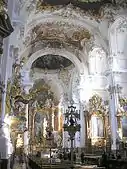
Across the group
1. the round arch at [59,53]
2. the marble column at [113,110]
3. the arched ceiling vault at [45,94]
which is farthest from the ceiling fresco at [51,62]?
the marble column at [113,110]

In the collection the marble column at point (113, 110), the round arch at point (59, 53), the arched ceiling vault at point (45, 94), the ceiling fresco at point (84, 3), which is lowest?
the marble column at point (113, 110)

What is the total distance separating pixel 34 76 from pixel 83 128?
9.30m

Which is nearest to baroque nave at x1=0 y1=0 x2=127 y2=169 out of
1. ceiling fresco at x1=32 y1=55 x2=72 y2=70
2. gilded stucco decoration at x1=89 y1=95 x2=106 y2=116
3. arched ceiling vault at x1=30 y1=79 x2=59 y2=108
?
gilded stucco decoration at x1=89 y1=95 x2=106 y2=116

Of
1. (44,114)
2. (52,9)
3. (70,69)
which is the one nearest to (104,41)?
(52,9)

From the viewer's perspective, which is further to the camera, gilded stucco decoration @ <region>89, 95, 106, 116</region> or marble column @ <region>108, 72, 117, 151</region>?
gilded stucco decoration @ <region>89, 95, 106, 116</region>

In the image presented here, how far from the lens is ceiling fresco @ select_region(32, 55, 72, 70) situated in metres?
26.2

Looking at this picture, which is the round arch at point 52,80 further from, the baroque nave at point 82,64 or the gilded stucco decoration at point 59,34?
the gilded stucco decoration at point 59,34

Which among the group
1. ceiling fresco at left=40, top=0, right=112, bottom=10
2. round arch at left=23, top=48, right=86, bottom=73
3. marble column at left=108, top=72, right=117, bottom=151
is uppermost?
ceiling fresco at left=40, top=0, right=112, bottom=10

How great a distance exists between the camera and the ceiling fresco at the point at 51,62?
26203 millimetres

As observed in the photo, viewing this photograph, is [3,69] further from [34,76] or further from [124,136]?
[34,76]

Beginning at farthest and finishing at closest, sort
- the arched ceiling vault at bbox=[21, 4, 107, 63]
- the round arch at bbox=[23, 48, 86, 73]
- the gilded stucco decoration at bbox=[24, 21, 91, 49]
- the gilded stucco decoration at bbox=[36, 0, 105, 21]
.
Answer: the round arch at bbox=[23, 48, 86, 73] → the gilded stucco decoration at bbox=[24, 21, 91, 49] → the arched ceiling vault at bbox=[21, 4, 107, 63] → the gilded stucco decoration at bbox=[36, 0, 105, 21]

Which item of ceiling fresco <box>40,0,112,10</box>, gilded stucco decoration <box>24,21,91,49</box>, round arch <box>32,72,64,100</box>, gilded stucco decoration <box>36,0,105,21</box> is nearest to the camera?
ceiling fresco <box>40,0,112,10</box>

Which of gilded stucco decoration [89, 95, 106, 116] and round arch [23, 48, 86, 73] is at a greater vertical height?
round arch [23, 48, 86, 73]

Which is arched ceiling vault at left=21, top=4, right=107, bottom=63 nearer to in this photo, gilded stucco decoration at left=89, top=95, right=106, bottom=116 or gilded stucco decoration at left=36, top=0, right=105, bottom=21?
gilded stucco decoration at left=36, top=0, right=105, bottom=21
